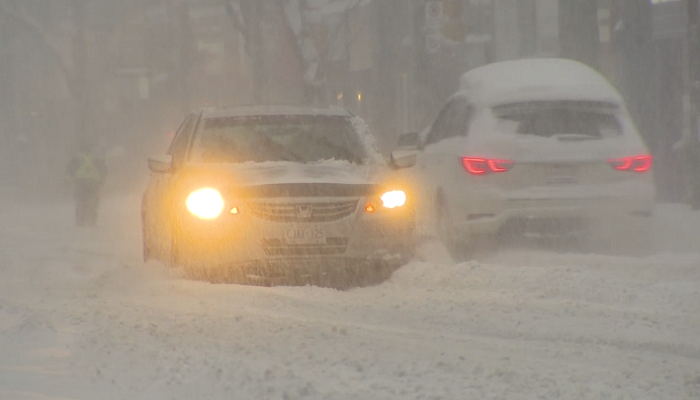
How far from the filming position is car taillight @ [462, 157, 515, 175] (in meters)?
10.9

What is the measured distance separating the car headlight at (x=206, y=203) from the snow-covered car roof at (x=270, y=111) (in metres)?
1.46

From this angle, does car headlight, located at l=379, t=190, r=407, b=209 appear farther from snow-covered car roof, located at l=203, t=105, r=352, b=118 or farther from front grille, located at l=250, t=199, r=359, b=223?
snow-covered car roof, located at l=203, t=105, r=352, b=118

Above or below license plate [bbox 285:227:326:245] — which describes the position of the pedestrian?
above

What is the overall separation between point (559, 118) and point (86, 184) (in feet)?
30.4

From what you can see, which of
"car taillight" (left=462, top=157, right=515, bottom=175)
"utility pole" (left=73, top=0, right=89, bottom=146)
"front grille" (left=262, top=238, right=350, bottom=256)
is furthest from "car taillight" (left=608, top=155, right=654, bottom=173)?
"utility pole" (left=73, top=0, right=89, bottom=146)

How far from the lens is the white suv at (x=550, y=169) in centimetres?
1080

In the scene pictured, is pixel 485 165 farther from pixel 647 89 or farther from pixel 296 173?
pixel 647 89

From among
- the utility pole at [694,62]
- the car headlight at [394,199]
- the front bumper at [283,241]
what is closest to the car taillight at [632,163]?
the car headlight at [394,199]

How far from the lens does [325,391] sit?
5.89 m

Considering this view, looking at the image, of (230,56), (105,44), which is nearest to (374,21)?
(230,56)

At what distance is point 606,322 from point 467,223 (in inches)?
127

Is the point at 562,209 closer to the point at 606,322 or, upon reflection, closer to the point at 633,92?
the point at 606,322

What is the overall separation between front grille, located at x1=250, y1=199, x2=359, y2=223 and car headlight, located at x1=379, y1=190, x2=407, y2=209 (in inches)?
9.1

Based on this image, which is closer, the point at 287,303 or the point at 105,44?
the point at 287,303
